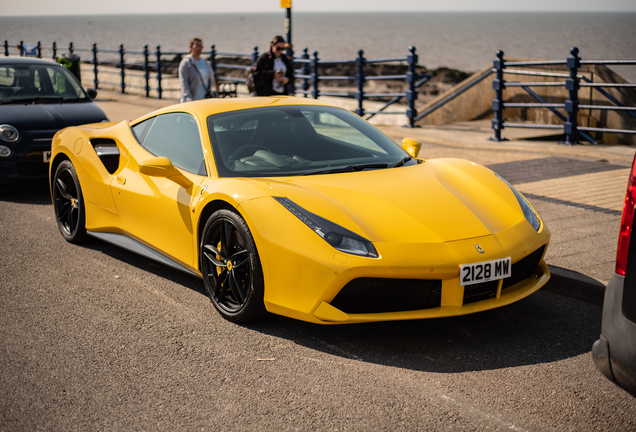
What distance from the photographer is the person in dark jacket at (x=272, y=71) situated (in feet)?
34.0

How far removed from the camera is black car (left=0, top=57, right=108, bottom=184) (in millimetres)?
7840

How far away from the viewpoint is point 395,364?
11.6 ft

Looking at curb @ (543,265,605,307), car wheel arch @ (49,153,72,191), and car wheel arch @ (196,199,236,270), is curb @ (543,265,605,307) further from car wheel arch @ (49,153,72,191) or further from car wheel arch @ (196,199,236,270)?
car wheel arch @ (49,153,72,191)

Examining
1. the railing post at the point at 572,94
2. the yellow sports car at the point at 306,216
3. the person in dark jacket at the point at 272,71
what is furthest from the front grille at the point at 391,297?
the railing post at the point at 572,94

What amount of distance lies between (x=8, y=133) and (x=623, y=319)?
24.0ft

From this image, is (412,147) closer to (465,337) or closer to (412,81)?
(465,337)

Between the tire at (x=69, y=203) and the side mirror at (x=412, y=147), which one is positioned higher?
the side mirror at (x=412, y=147)

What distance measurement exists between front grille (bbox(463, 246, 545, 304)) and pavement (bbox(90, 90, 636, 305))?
2.11 feet

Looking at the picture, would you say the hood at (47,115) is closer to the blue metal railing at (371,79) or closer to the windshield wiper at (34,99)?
the windshield wiper at (34,99)

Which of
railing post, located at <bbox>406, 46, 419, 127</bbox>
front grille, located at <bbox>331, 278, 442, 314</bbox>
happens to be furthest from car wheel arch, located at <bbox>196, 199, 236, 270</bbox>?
railing post, located at <bbox>406, 46, 419, 127</bbox>

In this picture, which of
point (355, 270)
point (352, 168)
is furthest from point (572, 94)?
point (355, 270)

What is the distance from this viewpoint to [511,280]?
3.90 meters

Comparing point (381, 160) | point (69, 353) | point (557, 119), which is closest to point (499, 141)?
point (557, 119)

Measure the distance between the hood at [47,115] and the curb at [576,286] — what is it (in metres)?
6.09
